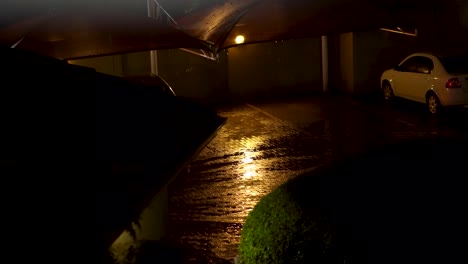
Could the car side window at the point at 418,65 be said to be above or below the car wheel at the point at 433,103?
above

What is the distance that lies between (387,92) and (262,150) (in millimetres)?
6148

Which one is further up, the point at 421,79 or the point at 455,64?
the point at 455,64

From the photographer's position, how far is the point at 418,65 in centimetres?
1844

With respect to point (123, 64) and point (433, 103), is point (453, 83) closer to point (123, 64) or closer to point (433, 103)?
point (433, 103)

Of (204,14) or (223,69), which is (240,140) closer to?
(204,14)

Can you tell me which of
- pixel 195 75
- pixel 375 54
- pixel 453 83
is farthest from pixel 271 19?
pixel 375 54

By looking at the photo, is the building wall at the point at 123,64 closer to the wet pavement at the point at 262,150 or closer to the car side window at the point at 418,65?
the wet pavement at the point at 262,150

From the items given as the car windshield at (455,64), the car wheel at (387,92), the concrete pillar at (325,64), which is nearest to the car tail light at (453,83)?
the car windshield at (455,64)

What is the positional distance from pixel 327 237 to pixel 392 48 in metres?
16.5

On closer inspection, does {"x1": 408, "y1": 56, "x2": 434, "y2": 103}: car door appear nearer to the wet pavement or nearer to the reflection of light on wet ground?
the wet pavement

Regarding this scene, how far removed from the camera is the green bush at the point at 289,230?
207 inches

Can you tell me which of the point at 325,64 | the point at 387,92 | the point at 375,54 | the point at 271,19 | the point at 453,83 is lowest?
the point at 387,92

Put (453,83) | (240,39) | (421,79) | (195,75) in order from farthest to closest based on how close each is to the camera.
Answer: (195,75) → (421,79) → (453,83) → (240,39)

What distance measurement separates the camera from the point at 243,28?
1326 centimetres
